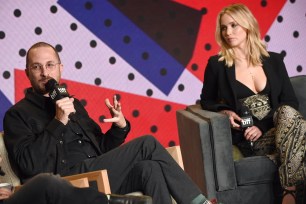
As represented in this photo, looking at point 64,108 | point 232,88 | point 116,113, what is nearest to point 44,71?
point 64,108

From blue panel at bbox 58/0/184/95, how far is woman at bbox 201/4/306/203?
0.88m

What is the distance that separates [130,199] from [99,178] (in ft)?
0.66

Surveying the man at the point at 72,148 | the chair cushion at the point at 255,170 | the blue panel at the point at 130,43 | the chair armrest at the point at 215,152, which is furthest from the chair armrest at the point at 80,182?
the blue panel at the point at 130,43

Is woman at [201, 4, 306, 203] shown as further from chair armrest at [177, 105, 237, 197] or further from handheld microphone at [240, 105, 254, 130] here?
chair armrest at [177, 105, 237, 197]

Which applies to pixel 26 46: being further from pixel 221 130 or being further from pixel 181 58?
pixel 221 130

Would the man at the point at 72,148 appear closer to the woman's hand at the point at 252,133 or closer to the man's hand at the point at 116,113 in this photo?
the man's hand at the point at 116,113

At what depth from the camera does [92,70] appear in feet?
A: 17.2

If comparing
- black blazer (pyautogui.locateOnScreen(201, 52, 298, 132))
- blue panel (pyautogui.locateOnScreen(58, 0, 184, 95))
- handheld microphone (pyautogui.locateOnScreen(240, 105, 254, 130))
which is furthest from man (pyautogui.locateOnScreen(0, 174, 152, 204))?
blue panel (pyautogui.locateOnScreen(58, 0, 184, 95))

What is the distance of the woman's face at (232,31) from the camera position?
4.55 meters

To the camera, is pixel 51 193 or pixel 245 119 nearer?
pixel 51 193

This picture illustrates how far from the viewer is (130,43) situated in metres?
5.38

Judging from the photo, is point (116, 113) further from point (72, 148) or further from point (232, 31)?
point (232, 31)

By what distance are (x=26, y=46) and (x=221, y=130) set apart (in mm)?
1693

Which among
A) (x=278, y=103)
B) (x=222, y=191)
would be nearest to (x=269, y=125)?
(x=278, y=103)
